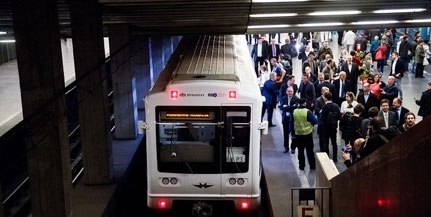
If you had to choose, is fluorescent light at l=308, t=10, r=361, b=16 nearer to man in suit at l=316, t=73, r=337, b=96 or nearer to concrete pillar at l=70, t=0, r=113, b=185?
man in suit at l=316, t=73, r=337, b=96

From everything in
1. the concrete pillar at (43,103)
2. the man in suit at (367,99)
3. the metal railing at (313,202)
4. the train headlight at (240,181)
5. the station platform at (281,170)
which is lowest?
the station platform at (281,170)

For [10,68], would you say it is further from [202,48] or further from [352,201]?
[352,201]

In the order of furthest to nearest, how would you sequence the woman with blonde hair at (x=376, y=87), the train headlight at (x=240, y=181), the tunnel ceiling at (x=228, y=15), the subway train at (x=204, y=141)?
the woman with blonde hair at (x=376, y=87) → the tunnel ceiling at (x=228, y=15) → the train headlight at (x=240, y=181) → the subway train at (x=204, y=141)

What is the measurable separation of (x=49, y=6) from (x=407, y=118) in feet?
20.3

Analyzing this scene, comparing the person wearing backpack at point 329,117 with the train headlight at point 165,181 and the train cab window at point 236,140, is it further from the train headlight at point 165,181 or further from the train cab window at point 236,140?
the train headlight at point 165,181

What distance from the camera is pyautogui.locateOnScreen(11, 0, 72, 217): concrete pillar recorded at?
8.38 m

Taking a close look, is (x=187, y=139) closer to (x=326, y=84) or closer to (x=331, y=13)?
(x=326, y=84)

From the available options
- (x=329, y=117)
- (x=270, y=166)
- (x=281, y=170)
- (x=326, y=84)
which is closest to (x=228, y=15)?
(x=326, y=84)

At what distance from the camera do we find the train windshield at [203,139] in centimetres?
1077

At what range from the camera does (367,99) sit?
14.7 metres

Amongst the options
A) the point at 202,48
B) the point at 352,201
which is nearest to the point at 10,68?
the point at 202,48

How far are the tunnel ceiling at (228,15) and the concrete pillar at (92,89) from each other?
55 centimetres

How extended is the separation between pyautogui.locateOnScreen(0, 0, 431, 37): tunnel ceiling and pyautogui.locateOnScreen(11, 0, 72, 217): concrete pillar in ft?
10.1

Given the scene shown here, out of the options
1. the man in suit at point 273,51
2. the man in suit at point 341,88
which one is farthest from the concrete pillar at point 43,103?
the man in suit at point 273,51
